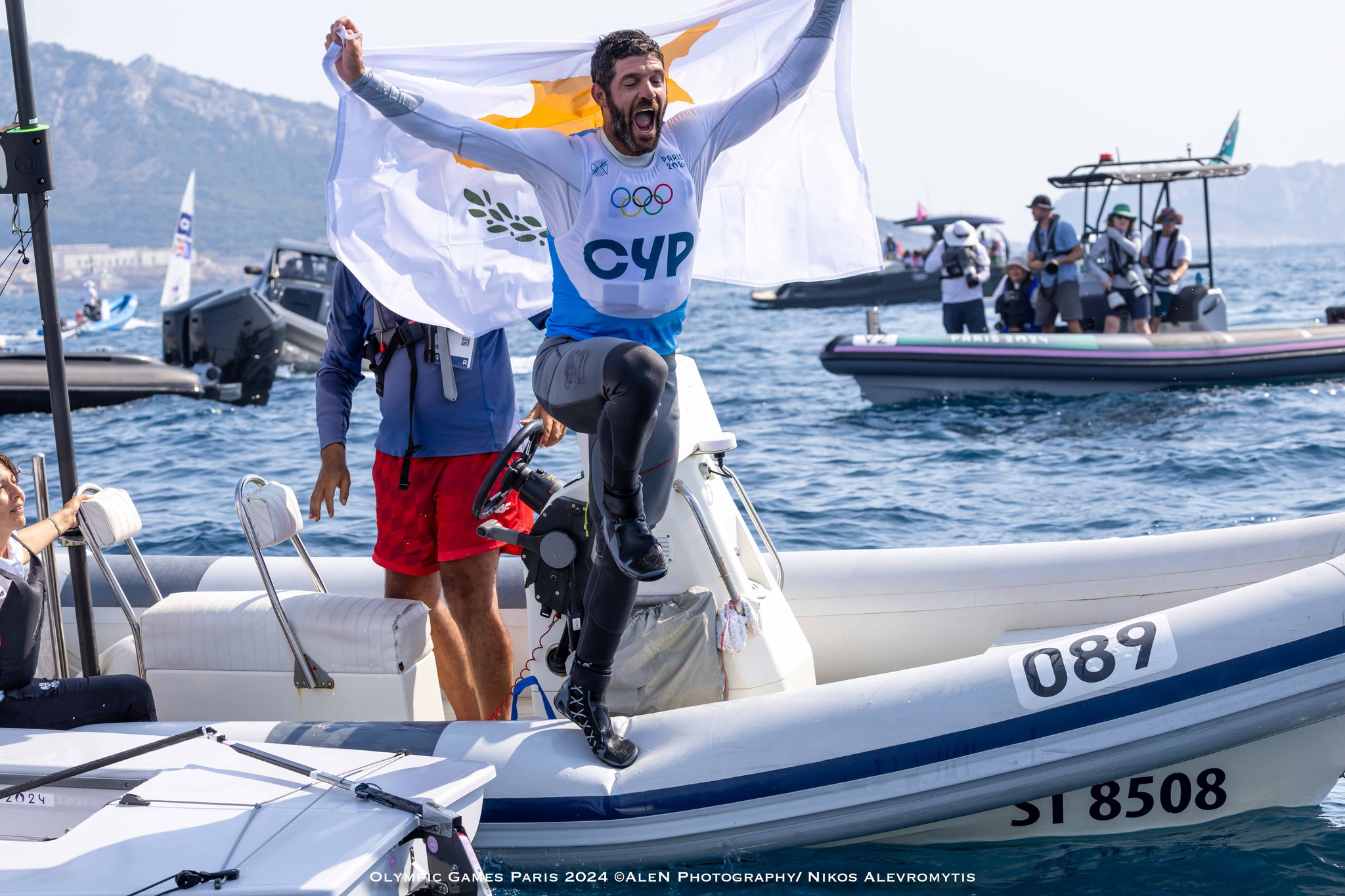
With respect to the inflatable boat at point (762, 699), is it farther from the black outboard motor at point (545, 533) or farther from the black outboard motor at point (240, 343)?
the black outboard motor at point (240, 343)

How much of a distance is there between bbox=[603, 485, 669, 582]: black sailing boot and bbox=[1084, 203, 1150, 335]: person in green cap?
10.8 m

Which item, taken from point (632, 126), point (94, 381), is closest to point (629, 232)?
point (632, 126)

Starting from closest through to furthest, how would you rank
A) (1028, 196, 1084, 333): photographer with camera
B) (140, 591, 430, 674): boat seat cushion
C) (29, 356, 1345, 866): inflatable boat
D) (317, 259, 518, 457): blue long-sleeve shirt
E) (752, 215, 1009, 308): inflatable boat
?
(29, 356, 1345, 866): inflatable boat
(140, 591, 430, 674): boat seat cushion
(317, 259, 518, 457): blue long-sleeve shirt
(1028, 196, 1084, 333): photographer with camera
(752, 215, 1009, 308): inflatable boat

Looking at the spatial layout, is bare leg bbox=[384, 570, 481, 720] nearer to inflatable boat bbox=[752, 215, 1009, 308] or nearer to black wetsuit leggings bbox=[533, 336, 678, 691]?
black wetsuit leggings bbox=[533, 336, 678, 691]

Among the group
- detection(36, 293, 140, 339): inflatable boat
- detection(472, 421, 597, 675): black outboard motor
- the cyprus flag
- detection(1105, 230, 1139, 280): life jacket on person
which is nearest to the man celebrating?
detection(472, 421, 597, 675): black outboard motor

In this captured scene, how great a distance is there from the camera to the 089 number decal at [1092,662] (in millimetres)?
2779

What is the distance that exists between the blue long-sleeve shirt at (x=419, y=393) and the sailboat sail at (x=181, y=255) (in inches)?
912

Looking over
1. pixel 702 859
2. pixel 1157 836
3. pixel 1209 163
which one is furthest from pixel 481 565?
pixel 1209 163

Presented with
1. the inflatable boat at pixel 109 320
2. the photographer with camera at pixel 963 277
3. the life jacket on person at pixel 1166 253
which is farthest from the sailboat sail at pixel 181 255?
the life jacket on person at pixel 1166 253

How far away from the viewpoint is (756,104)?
287 cm

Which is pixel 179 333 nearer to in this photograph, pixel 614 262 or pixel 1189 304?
pixel 1189 304

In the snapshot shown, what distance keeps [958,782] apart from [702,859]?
648 millimetres

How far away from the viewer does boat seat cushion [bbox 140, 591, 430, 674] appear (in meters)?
3.27

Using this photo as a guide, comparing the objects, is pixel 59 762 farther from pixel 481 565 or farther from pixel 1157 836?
pixel 1157 836
